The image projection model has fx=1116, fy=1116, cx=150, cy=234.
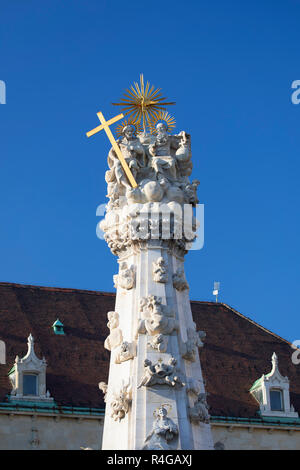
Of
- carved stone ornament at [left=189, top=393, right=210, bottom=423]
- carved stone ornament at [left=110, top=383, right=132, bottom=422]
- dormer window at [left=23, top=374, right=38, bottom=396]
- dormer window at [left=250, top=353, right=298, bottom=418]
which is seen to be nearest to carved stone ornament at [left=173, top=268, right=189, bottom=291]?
carved stone ornament at [left=189, top=393, right=210, bottom=423]

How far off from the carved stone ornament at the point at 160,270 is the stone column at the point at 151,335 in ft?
0.07

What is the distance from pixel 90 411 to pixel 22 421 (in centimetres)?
236

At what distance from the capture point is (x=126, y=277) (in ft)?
78.8

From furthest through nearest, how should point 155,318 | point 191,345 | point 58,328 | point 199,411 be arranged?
point 58,328
point 191,345
point 155,318
point 199,411

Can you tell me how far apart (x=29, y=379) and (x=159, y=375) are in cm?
1744

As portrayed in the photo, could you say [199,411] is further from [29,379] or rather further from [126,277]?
[29,379]

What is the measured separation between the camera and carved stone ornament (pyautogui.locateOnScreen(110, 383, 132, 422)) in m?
22.6

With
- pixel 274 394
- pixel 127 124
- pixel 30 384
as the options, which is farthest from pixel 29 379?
pixel 127 124

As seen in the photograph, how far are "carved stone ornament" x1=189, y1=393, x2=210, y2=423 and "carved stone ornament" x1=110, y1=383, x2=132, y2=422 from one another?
4.25 feet

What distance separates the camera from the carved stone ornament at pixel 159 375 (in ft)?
73.9

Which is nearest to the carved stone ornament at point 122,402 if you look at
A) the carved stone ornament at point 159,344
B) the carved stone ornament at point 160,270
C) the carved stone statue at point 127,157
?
the carved stone ornament at point 159,344

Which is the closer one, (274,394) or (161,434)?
(161,434)

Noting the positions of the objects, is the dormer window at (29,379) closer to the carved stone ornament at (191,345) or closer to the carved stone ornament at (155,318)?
the carved stone ornament at (191,345)

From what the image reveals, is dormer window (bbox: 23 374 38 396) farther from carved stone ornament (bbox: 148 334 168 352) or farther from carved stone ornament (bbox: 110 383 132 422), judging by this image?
carved stone ornament (bbox: 148 334 168 352)
